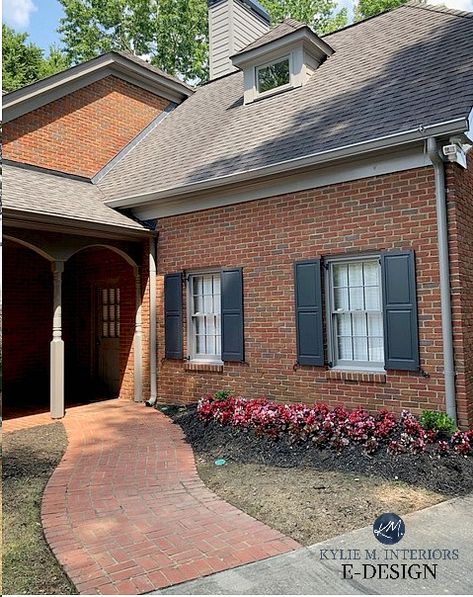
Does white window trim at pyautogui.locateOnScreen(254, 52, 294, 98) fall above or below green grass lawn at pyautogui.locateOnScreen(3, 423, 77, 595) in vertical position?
above

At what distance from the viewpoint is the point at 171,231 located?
8883 mm

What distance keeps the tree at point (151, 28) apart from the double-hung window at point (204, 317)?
2024 cm

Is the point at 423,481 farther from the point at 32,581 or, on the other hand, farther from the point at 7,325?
the point at 7,325

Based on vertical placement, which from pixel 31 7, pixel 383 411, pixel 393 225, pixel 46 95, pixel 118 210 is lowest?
pixel 383 411

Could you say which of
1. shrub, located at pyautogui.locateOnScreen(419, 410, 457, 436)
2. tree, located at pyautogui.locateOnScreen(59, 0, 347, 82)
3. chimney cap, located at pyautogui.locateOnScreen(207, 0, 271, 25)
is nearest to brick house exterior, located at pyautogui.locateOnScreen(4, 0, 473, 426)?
shrub, located at pyautogui.locateOnScreen(419, 410, 457, 436)

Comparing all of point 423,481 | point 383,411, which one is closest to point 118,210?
point 383,411

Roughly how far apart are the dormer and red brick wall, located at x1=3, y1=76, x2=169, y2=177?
305 cm

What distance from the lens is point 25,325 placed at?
10602 mm

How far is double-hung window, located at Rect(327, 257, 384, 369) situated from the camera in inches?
259

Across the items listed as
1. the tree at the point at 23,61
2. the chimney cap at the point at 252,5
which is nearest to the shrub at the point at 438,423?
the chimney cap at the point at 252,5

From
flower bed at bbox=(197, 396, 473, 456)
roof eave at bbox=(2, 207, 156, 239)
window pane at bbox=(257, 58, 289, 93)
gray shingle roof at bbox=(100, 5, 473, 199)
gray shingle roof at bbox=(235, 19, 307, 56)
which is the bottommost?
flower bed at bbox=(197, 396, 473, 456)

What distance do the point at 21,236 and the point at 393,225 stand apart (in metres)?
5.39

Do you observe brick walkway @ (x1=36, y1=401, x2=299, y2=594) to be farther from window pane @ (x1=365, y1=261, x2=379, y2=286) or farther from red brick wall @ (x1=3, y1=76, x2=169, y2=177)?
red brick wall @ (x1=3, y1=76, x2=169, y2=177)

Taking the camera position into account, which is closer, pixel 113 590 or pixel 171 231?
pixel 113 590
